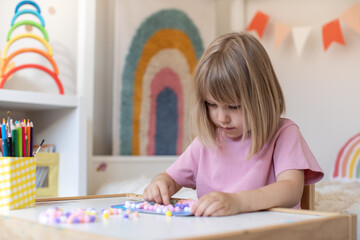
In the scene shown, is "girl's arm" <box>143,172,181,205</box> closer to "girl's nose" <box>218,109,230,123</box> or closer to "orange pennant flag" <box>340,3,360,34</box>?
"girl's nose" <box>218,109,230,123</box>

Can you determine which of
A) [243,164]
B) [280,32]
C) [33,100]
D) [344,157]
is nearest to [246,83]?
[243,164]

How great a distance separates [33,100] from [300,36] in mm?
1334

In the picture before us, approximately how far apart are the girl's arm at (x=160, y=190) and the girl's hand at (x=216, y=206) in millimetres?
195

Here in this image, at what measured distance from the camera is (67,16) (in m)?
2.06

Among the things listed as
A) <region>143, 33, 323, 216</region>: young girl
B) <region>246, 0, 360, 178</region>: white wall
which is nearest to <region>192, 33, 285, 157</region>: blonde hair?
<region>143, 33, 323, 216</region>: young girl

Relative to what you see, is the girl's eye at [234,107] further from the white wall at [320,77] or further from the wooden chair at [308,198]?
the white wall at [320,77]

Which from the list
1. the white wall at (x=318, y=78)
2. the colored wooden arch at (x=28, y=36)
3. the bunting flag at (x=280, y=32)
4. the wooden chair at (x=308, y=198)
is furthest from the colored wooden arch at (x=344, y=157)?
the colored wooden arch at (x=28, y=36)

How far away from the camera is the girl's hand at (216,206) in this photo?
2.29 feet

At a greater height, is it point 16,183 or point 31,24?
point 31,24

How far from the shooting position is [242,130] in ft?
3.35

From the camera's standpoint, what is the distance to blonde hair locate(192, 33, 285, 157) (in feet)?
3.19

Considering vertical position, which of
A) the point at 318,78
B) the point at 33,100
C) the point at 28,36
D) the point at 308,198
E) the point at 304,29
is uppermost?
the point at 304,29

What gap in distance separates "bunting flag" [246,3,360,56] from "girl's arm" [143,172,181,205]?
1438mm

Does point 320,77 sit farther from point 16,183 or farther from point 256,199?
point 16,183
